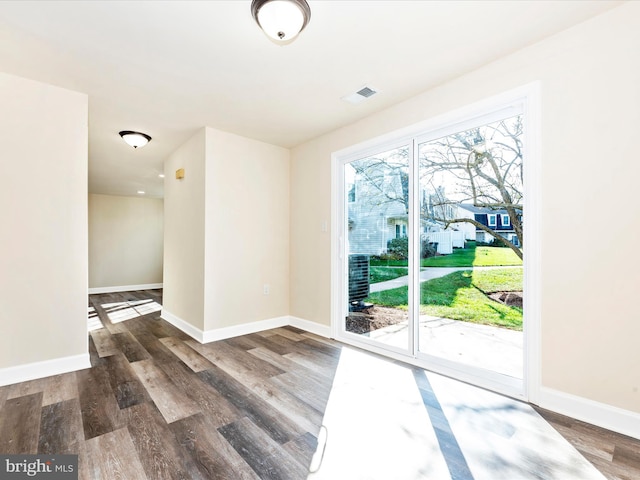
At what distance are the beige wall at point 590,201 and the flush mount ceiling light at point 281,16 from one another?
1573 mm

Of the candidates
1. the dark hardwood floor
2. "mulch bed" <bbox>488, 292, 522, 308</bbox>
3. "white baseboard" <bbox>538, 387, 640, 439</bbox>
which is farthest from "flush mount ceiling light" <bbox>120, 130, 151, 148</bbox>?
"white baseboard" <bbox>538, 387, 640, 439</bbox>

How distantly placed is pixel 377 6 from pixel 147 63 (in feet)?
5.73

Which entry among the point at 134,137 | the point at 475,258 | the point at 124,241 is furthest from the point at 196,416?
the point at 124,241

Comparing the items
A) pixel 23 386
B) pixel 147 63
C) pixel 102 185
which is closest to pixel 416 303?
pixel 147 63

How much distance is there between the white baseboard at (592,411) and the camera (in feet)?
5.65

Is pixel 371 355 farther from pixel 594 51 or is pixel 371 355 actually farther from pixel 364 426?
pixel 594 51

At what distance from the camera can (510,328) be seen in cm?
233

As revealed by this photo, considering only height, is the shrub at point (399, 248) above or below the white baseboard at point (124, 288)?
above

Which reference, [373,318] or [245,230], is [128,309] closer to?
[245,230]

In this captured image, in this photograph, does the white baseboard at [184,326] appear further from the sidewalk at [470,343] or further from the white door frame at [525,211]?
the sidewalk at [470,343]

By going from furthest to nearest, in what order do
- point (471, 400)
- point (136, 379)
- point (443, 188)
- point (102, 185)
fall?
point (102, 185) < point (443, 188) < point (136, 379) < point (471, 400)

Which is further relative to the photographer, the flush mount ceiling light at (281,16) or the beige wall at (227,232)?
the beige wall at (227,232)

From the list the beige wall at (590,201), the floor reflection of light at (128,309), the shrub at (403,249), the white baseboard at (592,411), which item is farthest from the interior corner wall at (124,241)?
the white baseboard at (592,411)

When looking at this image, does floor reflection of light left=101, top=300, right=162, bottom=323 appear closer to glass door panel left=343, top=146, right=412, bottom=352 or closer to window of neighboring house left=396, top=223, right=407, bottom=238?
glass door panel left=343, top=146, right=412, bottom=352
